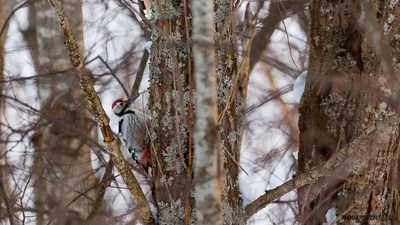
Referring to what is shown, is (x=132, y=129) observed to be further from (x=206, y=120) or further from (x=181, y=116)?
(x=206, y=120)

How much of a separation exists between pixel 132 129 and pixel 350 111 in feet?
6.67

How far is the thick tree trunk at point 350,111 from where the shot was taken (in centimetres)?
325

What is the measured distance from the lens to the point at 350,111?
340cm

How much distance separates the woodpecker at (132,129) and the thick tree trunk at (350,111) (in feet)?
4.41

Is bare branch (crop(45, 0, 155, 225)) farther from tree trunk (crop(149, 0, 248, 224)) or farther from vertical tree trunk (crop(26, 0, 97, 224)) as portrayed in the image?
vertical tree trunk (crop(26, 0, 97, 224))

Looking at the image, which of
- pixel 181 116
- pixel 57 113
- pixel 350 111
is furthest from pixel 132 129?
pixel 181 116

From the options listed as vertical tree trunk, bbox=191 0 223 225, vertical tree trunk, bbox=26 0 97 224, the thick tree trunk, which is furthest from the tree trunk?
vertical tree trunk, bbox=26 0 97 224

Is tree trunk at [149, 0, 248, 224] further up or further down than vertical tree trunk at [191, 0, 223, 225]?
further up

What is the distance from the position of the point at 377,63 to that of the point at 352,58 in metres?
0.16

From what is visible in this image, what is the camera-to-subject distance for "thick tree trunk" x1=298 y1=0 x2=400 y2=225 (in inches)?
128

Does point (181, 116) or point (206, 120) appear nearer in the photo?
point (206, 120)

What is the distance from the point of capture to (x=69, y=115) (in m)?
6.32

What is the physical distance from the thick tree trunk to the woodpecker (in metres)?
1.35

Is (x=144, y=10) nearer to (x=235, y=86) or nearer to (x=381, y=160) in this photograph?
(x=235, y=86)
